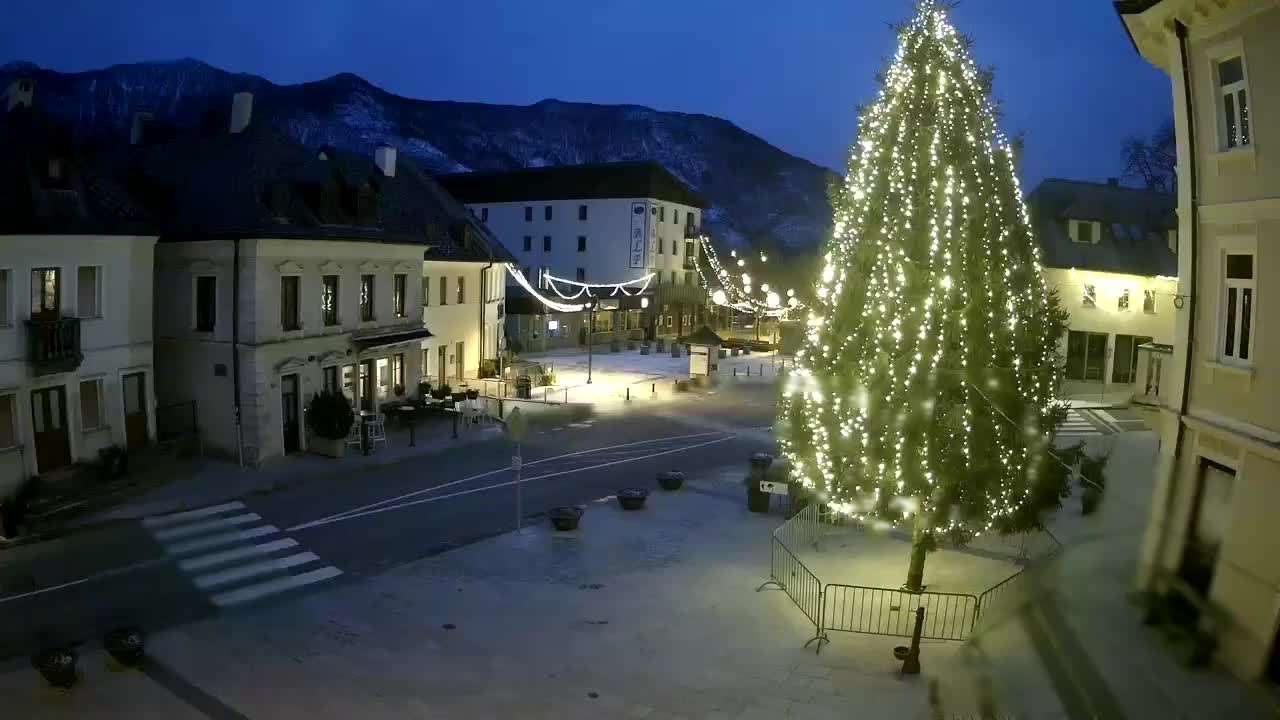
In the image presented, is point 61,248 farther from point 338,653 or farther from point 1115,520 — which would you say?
point 1115,520

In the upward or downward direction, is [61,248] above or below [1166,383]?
above

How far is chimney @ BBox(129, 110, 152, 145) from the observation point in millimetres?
32594

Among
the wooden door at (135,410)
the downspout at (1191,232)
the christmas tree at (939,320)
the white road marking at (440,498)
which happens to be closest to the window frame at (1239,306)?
the downspout at (1191,232)

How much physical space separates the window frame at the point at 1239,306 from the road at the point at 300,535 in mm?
13765

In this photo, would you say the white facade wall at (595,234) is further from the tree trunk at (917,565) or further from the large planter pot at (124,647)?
the large planter pot at (124,647)

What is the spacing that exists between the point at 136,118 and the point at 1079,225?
38.1 metres

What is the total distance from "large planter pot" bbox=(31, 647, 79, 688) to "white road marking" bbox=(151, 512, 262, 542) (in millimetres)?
7067

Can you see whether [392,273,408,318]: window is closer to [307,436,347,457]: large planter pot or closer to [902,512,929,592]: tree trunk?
[307,436,347,457]: large planter pot

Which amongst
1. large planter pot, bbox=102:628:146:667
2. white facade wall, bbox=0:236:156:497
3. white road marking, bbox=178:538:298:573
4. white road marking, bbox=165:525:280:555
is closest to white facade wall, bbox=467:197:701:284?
white facade wall, bbox=0:236:156:497

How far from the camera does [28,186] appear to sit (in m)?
21.5

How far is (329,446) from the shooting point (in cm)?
2630

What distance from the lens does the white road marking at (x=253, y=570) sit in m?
16.2

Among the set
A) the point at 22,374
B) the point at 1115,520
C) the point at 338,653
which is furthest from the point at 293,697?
the point at 22,374

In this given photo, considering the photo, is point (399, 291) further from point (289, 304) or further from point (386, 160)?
point (386, 160)
